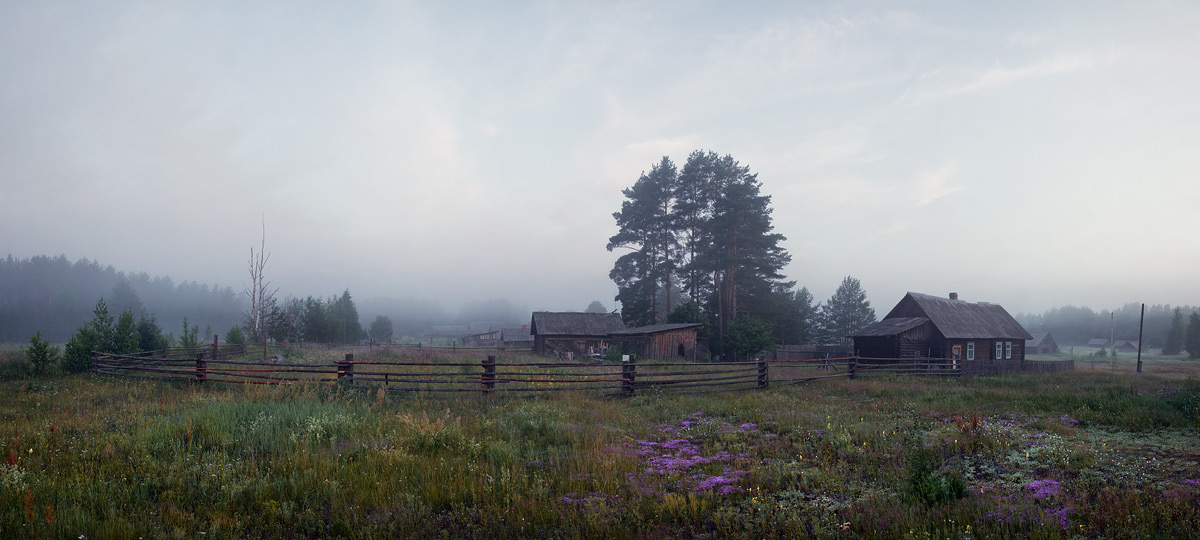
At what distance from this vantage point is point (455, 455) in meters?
8.58

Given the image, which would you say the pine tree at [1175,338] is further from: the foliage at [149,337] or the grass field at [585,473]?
the foliage at [149,337]

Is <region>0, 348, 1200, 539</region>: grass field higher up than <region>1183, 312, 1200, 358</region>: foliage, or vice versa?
<region>0, 348, 1200, 539</region>: grass field

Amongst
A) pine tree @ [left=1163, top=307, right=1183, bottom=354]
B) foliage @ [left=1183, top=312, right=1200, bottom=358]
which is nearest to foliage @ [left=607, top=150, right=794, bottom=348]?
foliage @ [left=1183, top=312, right=1200, bottom=358]

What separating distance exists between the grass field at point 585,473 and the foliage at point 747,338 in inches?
1088

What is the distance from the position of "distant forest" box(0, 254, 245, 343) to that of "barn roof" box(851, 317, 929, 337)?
74531mm

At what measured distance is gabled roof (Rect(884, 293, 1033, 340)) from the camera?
117 feet

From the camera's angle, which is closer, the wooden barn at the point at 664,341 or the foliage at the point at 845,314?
the wooden barn at the point at 664,341

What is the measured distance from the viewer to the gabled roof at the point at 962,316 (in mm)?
35750

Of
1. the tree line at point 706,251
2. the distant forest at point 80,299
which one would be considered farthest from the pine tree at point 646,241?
the distant forest at point 80,299

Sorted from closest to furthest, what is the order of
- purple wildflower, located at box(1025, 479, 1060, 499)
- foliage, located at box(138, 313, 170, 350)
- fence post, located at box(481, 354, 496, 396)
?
purple wildflower, located at box(1025, 479, 1060, 499) → fence post, located at box(481, 354, 496, 396) → foliage, located at box(138, 313, 170, 350)

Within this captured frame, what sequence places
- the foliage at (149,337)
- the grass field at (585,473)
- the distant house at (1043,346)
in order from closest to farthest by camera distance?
the grass field at (585,473)
the foliage at (149,337)
the distant house at (1043,346)

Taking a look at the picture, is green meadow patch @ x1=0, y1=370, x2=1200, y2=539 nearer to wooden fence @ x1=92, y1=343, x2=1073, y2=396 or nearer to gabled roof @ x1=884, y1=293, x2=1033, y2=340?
wooden fence @ x1=92, y1=343, x2=1073, y2=396

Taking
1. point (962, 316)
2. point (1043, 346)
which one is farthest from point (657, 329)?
point (1043, 346)

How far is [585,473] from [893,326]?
1386 inches
